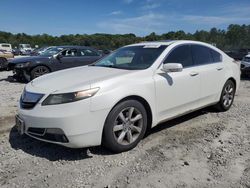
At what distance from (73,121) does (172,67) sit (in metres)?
1.72

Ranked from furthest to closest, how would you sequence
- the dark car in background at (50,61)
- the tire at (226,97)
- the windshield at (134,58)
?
1. the dark car in background at (50,61)
2. the tire at (226,97)
3. the windshield at (134,58)

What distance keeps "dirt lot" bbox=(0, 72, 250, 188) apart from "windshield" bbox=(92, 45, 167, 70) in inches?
44.9

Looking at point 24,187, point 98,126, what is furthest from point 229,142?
point 24,187

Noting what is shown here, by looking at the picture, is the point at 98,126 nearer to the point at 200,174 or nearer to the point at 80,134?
the point at 80,134

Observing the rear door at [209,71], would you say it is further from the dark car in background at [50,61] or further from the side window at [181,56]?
the dark car in background at [50,61]

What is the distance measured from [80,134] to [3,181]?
3.28 ft

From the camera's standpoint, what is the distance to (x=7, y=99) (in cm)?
771

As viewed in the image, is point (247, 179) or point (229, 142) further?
point (229, 142)

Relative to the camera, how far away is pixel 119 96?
3926 mm

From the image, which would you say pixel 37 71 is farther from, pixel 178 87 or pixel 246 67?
pixel 246 67

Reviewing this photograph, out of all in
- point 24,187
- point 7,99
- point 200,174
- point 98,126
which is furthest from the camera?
point 7,99

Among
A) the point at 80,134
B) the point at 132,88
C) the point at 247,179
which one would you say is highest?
the point at 132,88

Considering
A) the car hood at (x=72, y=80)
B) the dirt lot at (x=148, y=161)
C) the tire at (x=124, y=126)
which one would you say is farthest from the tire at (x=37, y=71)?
the tire at (x=124, y=126)

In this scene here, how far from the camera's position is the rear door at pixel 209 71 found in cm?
542
